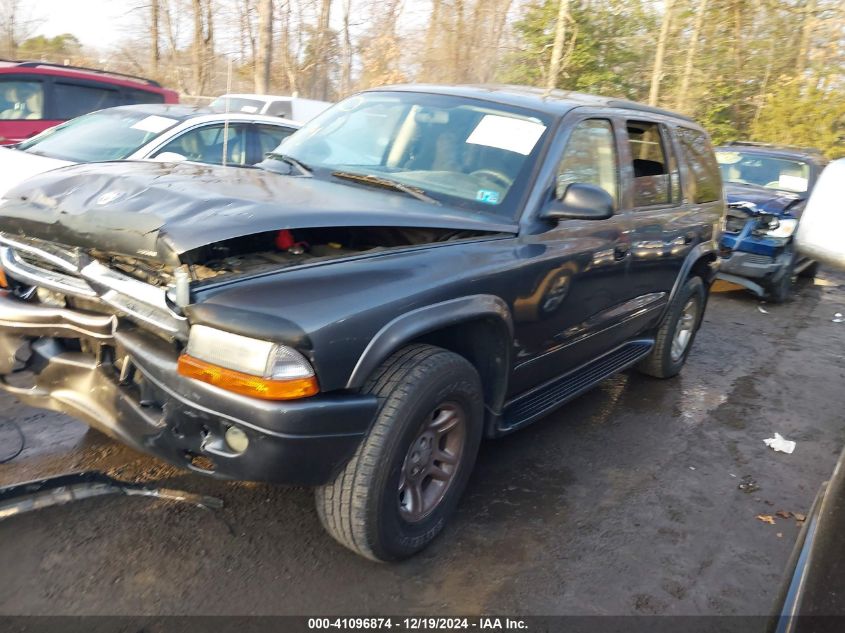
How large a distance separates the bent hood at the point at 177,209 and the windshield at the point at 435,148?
0.83ft

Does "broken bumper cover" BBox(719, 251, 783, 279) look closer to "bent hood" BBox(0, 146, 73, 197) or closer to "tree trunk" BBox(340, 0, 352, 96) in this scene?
"bent hood" BBox(0, 146, 73, 197)

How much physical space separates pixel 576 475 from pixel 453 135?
75.0 inches

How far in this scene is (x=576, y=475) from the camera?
12.7ft

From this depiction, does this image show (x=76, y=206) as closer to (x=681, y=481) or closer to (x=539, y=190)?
(x=539, y=190)

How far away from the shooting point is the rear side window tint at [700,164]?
5.05m

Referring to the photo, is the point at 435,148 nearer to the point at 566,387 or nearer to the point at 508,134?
the point at 508,134

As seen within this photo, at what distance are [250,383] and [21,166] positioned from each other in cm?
568

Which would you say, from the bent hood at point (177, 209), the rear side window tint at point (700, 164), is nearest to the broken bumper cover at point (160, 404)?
the bent hood at point (177, 209)

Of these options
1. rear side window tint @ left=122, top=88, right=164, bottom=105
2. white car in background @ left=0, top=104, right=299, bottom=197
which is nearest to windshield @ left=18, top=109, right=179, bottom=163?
white car in background @ left=0, top=104, right=299, bottom=197

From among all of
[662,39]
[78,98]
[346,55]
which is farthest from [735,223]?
[346,55]

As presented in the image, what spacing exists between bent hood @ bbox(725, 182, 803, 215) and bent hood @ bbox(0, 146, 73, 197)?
753 cm

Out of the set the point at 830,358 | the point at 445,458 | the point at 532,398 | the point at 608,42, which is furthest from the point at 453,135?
the point at 608,42

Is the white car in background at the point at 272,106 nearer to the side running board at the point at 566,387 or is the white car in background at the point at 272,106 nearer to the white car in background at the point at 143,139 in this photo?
the white car in background at the point at 143,139

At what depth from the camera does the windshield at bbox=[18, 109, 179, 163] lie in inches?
269
